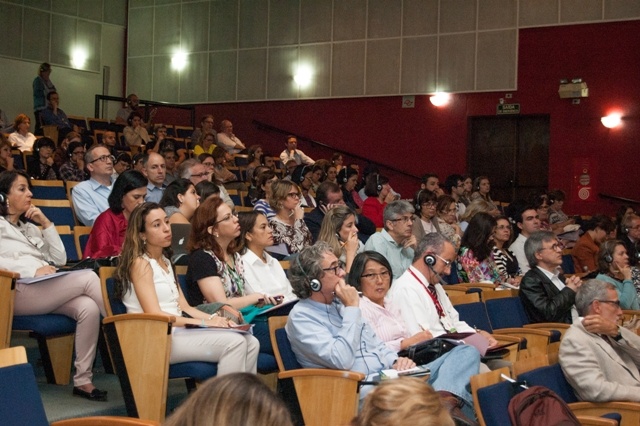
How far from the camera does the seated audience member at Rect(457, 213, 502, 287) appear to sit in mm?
6156

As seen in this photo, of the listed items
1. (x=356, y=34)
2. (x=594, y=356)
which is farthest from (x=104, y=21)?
(x=594, y=356)

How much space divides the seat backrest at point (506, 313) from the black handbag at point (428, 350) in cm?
143

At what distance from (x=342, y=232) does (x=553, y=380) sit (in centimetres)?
195

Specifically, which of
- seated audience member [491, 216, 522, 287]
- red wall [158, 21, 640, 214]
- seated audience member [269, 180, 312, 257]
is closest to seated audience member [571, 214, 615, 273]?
seated audience member [491, 216, 522, 287]

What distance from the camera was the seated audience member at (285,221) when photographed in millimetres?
5820

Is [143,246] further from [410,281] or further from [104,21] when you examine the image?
[104,21]

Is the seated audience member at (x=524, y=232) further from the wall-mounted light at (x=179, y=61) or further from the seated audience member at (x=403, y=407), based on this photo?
the wall-mounted light at (x=179, y=61)

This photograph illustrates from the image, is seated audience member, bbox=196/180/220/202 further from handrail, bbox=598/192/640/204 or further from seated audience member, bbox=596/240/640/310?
handrail, bbox=598/192/640/204

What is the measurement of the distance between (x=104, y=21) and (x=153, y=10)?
0.85 m

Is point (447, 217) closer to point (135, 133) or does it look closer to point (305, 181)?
point (305, 181)

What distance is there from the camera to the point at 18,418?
2.24 metres

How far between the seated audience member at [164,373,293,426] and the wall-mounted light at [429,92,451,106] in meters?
11.5

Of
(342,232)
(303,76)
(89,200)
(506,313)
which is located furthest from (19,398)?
(303,76)

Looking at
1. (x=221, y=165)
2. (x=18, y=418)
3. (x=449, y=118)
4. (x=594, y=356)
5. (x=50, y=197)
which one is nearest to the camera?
(x=18, y=418)
